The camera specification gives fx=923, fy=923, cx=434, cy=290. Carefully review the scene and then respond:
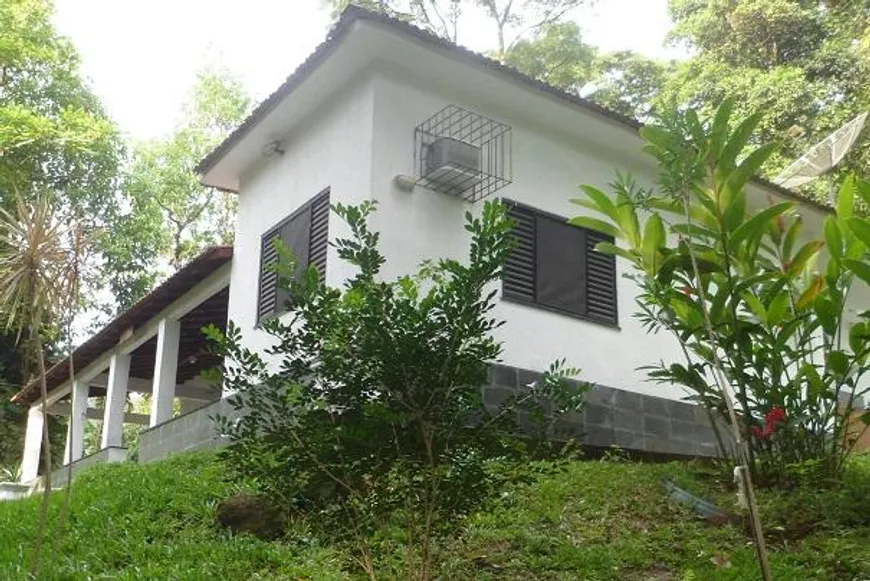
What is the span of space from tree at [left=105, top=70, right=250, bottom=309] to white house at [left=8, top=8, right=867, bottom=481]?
1129cm

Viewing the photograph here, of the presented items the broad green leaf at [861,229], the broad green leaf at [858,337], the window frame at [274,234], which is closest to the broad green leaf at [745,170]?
the broad green leaf at [861,229]

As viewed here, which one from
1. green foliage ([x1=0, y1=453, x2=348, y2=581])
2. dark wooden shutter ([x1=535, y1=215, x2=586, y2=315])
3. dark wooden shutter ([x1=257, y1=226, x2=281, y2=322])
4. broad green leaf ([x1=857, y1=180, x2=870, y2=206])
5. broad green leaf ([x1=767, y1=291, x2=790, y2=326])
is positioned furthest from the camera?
dark wooden shutter ([x1=257, y1=226, x2=281, y2=322])

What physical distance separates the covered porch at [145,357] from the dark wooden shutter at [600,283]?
162 inches

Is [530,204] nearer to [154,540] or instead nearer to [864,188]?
[864,188]

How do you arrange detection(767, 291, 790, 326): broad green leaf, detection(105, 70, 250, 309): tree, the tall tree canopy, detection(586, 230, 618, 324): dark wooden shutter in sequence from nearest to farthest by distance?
Result: 1. detection(767, 291, 790, 326): broad green leaf
2. detection(586, 230, 618, 324): dark wooden shutter
3. the tall tree canopy
4. detection(105, 70, 250, 309): tree

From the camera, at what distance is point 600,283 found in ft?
32.8

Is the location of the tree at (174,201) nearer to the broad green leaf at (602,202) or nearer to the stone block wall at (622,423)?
the stone block wall at (622,423)

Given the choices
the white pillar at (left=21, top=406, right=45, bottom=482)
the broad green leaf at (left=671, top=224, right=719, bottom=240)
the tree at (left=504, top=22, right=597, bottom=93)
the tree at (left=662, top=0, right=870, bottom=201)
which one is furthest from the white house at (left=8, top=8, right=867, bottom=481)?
the tree at (left=504, top=22, right=597, bottom=93)

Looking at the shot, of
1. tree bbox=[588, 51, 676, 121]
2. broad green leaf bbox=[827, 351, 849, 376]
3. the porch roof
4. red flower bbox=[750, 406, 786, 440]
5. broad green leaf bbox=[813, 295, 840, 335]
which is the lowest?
red flower bbox=[750, 406, 786, 440]

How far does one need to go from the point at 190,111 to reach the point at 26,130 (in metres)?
11.1

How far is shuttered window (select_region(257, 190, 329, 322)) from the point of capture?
9344 millimetres

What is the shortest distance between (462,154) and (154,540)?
4631mm

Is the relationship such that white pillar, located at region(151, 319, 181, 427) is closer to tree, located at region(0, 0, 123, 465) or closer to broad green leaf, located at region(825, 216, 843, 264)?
tree, located at region(0, 0, 123, 465)

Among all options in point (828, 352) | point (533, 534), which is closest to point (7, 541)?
point (533, 534)
